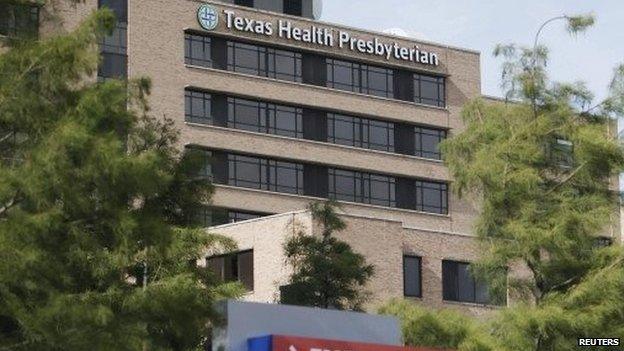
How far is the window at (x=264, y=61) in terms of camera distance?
90250mm

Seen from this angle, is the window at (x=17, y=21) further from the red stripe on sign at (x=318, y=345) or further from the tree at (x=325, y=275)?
the tree at (x=325, y=275)

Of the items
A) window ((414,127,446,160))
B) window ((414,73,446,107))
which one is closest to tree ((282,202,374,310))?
window ((414,127,446,160))

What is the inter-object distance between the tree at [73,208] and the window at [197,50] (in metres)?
52.4

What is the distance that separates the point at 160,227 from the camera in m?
35.2

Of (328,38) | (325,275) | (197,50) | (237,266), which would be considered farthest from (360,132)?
(325,275)

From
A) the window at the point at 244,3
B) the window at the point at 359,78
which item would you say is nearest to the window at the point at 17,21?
the window at the point at 359,78

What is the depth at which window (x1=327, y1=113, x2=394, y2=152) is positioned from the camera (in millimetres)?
93188

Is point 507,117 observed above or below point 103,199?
above

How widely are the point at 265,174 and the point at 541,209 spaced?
41.7 meters

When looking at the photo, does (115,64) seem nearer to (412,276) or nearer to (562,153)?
(412,276)

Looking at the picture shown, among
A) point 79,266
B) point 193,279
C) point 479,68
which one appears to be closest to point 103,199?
point 79,266

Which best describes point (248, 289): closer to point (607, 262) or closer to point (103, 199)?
point (607, 262)

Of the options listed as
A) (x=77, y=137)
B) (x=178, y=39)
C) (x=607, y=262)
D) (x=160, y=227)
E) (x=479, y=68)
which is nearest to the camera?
(x=77, y=137)

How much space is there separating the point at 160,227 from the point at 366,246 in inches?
1327
